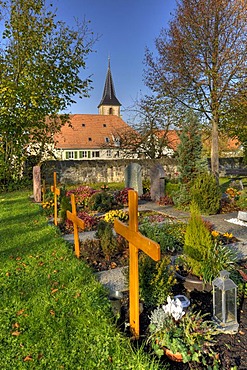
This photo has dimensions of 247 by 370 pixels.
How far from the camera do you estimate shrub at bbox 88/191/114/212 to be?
778 cm

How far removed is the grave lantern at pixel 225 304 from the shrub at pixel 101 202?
5322 mm

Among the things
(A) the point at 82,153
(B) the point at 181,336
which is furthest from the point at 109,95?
(B) the point at 181,336

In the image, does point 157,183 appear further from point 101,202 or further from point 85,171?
point 85,171

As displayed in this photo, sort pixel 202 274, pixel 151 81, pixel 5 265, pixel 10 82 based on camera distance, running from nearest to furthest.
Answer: pixel 202 274 → pixel 5 265 → pixel 10 82 → pixel 151 81

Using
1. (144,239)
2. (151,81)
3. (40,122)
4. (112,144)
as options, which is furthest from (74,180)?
(144,239)

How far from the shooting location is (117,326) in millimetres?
2520

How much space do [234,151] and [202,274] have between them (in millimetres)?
25276

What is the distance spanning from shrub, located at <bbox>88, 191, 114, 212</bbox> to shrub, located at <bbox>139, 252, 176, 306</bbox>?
4802mm

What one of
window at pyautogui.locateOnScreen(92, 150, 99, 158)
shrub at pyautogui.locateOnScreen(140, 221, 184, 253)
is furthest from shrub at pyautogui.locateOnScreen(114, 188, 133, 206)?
window at pyautogui.locateOnScreen(92, 150, 99, 158)

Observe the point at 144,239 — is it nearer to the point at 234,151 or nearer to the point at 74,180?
the point at 74,180

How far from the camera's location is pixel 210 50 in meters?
11.8

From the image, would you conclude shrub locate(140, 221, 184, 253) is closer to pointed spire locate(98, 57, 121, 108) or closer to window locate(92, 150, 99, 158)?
window locate(92, 150, 99, 158)

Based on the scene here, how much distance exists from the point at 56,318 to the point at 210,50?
39.6 feet

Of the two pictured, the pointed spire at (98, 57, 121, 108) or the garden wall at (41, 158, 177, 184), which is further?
the pointed spire at (98, 57, 121, 108)
